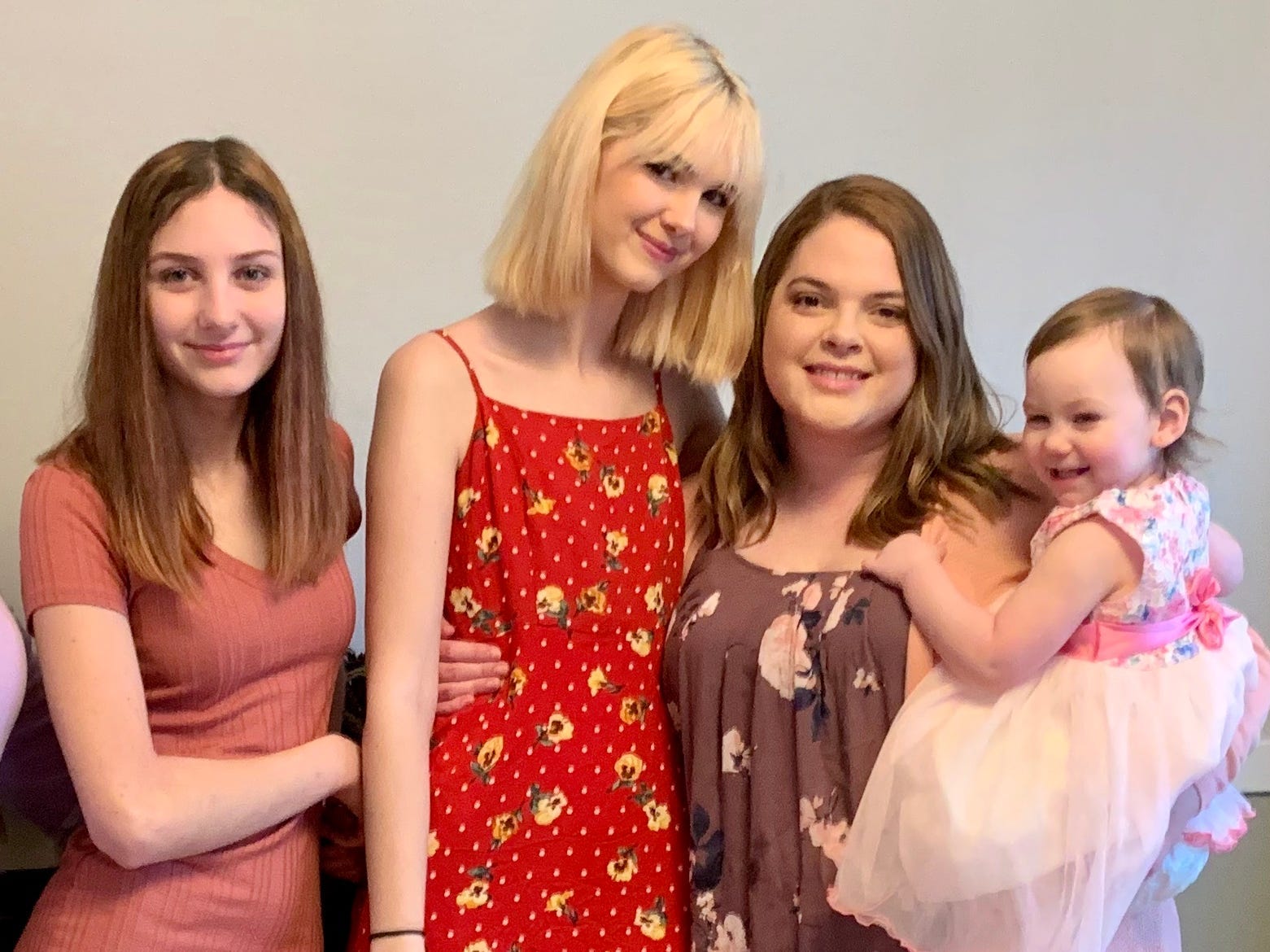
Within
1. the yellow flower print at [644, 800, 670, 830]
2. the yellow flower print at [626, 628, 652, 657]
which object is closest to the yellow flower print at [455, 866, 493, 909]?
the yellow flower print at [644, 800, 670, 830]

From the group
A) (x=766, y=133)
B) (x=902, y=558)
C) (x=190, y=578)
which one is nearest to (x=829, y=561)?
(x=902, y=558)

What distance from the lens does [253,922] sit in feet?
3.90

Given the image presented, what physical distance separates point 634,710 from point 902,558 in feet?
1.22

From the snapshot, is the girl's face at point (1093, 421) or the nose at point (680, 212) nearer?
the girl's face at point (1093, 421)

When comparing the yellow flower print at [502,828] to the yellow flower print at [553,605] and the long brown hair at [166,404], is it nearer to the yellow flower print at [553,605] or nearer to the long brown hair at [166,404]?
the yellow flower print at [553,605]

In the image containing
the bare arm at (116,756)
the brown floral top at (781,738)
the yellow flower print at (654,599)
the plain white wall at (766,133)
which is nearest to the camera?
the bare arm at (116,756)

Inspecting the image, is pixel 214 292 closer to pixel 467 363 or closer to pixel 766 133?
pixel 467 363

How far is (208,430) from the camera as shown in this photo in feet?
4.04

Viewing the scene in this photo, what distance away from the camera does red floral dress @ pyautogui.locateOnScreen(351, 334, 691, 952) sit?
1.29m

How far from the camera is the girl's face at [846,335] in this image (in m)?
1.36

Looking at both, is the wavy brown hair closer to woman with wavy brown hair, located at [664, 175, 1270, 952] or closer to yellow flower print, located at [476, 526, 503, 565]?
woman with wavy brown hair, located at [664, 175, 1270, 952]

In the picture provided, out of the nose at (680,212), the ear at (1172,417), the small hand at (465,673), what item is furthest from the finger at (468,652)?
the ear at (1172,417)

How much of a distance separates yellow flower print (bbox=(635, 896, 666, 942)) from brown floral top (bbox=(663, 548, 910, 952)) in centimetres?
4

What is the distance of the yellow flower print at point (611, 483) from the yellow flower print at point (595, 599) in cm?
11
